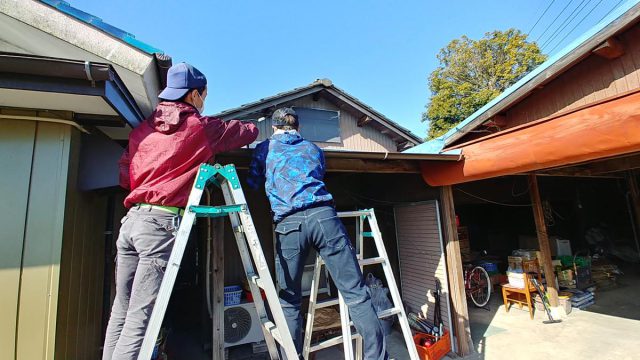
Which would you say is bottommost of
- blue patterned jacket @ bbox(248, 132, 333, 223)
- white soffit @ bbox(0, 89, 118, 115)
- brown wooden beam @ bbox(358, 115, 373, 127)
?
blue patterned jacket @ bbox(248, 132, 333, 223)

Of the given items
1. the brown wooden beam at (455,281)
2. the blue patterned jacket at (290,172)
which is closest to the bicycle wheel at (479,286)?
the brown wooden beam at (455,281)

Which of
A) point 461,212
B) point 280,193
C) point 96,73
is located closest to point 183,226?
point 280,193

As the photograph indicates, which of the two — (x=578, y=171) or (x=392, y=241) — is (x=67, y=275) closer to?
(x=392, y=241)

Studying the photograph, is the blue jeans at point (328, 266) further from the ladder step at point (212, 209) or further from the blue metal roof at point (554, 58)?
the blue metal roof at point (554, 58)

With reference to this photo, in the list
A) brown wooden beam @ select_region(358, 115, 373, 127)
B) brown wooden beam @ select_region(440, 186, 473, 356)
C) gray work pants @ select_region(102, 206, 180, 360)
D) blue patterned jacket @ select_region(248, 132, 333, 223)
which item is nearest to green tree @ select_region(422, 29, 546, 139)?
brown wooden beam @ select_region(358, 115, 373, 127)

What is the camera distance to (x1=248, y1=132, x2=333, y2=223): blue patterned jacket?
1.63 meters

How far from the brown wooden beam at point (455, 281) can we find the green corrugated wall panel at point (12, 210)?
Answer: 12.6ft

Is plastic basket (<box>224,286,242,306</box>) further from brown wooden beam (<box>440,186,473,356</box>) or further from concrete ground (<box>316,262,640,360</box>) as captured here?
brown wooden beam (<box>440,186,473,356</box>)

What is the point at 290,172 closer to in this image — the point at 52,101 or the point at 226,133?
the point at 226,133

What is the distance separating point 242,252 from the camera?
1.56 m

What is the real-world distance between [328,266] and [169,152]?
3.28 ft

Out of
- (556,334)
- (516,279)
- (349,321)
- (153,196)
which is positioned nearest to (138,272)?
(153,196)

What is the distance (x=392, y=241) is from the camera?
473 centimetres

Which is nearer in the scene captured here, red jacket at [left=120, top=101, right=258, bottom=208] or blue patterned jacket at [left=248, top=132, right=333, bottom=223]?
red jacket at [left=120, top=101, right=258, bottom=208]
